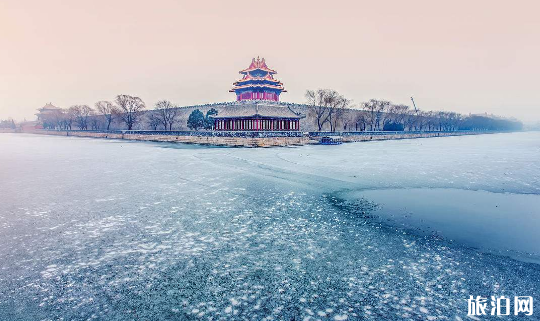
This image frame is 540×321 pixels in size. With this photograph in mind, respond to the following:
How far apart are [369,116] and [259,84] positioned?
2596 centimetres

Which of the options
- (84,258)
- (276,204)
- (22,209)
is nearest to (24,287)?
(84,258)

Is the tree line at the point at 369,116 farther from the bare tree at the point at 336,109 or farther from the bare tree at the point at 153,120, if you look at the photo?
the bare tree at the point at 153,120

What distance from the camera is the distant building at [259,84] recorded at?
63.0 metres

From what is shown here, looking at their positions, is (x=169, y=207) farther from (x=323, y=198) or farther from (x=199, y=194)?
(x=323, y=198)

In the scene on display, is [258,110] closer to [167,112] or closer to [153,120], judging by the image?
[167,112]

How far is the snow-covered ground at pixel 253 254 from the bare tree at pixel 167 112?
54714 millimetres

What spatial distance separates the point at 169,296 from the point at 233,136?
36.6 m

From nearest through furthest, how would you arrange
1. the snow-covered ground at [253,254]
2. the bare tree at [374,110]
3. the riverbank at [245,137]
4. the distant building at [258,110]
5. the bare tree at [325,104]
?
the snow-covered ground at [253,254], the riverbank at [245,137], the distant building at [258,110], the bare tree at [325,104], the bare tree at [374,110]

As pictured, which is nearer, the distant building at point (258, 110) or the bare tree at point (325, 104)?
the distant building at point (258, 110)

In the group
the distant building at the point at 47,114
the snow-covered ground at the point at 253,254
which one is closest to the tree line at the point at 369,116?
the snow-covered ground at the point at 253,254

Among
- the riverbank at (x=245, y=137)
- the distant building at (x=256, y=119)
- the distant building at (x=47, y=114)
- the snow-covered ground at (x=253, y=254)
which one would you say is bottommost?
the snow-covered ground at (x=253, y=254)

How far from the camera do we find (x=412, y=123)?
80.7 metres

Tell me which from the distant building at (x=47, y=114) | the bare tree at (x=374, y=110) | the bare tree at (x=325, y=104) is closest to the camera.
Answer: the bare tree at (x=325, y=104)

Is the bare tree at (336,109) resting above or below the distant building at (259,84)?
below
